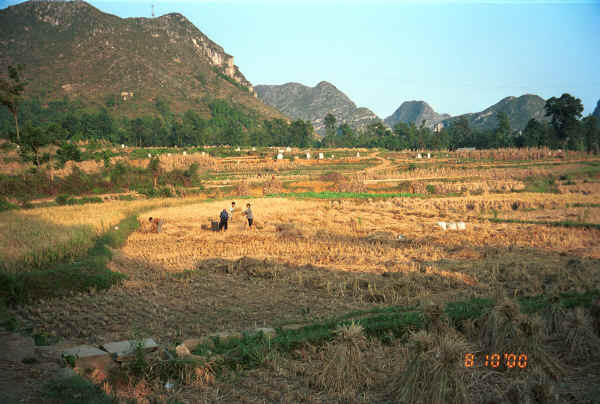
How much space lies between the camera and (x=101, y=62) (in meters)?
142

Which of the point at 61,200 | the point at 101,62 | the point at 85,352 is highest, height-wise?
the point at 101,62

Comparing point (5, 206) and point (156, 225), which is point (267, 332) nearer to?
point (156, 225)

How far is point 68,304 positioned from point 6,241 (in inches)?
265

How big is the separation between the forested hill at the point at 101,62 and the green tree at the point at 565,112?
10575 cm

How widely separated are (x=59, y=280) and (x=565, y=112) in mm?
103882

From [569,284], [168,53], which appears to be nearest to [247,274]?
[569,284]

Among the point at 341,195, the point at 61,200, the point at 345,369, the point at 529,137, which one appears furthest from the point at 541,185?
the point at 529,137

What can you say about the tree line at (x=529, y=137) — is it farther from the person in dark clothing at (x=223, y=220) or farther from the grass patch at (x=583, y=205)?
the person in dark clothing at (x=223, y=220)

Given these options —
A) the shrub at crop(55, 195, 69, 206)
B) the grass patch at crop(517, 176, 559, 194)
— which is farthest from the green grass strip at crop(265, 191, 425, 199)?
the shrub at crop(55, 195, 69, 206)

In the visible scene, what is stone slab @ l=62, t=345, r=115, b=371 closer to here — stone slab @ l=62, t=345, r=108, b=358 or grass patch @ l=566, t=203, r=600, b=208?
stone slab @ l=62, t=345, r=108, b=358

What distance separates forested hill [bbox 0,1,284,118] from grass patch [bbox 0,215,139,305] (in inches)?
4588

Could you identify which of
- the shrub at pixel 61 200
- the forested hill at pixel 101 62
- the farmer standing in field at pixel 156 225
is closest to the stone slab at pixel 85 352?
the farmer standing in field at pixel 156 225

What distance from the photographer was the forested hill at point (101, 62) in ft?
406

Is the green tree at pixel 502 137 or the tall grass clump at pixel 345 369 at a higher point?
the green tree at pixel 502 137
